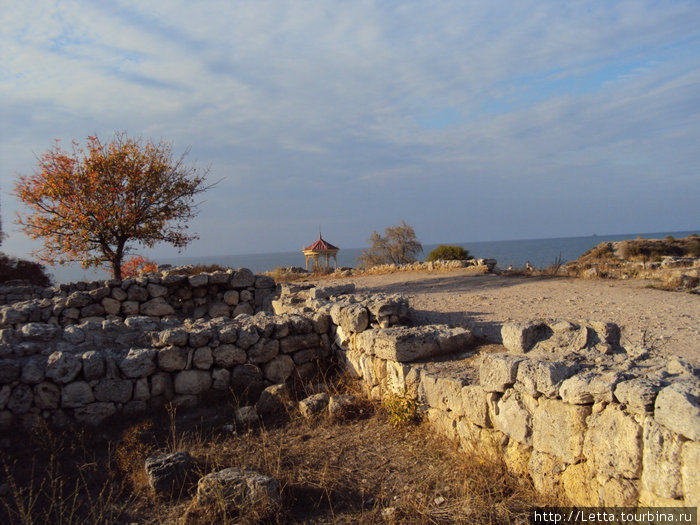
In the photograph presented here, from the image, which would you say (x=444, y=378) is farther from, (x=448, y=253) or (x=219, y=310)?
(x=448, y=253)

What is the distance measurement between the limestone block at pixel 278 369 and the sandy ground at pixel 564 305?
2.35m

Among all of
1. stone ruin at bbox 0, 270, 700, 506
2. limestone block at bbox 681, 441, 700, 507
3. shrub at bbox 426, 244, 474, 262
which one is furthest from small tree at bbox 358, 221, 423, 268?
limestone block at bbox 681, 441, 700, 507

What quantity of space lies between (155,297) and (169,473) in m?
8.10

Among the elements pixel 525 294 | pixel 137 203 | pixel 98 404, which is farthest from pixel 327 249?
pixel 98 404

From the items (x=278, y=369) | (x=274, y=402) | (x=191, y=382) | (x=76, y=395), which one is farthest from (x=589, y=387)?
(x=76, y=395)

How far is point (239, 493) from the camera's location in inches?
154

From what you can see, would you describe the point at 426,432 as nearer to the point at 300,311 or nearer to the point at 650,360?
the point at 650,360

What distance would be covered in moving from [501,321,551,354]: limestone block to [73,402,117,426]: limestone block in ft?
15.7

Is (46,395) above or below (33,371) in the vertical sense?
below

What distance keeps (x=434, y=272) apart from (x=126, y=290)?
29.8 ft

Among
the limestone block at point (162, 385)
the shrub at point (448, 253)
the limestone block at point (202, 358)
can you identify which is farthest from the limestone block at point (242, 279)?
the shrub at point (448, 253)

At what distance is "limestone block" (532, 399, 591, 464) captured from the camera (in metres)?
3.61

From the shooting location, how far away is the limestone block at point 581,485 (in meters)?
3.46

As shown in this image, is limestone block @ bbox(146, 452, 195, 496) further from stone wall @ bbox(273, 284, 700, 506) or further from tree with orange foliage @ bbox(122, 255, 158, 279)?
tree with orange foliage @ bbox(122, 255, 158, 279)
